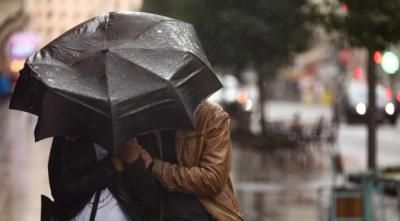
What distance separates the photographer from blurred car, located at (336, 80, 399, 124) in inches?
1316

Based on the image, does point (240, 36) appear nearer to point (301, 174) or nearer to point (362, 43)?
point (301, 174)

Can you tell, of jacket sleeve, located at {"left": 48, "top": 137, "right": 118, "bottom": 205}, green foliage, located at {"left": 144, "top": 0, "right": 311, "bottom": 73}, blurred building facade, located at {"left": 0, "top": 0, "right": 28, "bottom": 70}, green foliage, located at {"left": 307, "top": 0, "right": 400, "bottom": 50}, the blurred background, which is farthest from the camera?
blurred building facade, located at {"left": 0, "top": 0, "right": 28, "bottom": 70}

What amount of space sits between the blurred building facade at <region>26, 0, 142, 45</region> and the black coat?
1270 centimetres

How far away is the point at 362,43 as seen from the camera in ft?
35.3

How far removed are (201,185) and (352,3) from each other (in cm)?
733

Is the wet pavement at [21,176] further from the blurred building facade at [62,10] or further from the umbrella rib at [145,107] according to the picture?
the umbrella rib at [145,107]

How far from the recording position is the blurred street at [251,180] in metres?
12.1

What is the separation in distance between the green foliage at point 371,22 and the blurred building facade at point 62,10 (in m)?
6.21

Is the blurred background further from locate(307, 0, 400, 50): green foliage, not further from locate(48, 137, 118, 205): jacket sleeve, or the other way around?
locate(48, 137, 118, 205): jacket sleeve

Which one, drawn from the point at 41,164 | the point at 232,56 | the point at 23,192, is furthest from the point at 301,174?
the point at 23,192

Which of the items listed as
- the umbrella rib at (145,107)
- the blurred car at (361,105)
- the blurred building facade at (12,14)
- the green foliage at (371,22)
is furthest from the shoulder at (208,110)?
the blurred car at (361,105)

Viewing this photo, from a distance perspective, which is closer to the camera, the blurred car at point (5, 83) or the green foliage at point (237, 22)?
the green foliage at point (237, 22)

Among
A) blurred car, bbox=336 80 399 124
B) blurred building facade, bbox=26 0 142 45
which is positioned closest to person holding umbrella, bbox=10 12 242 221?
blurred building facade, bbox=26 0 142 45

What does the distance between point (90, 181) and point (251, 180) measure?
12.7 meters
